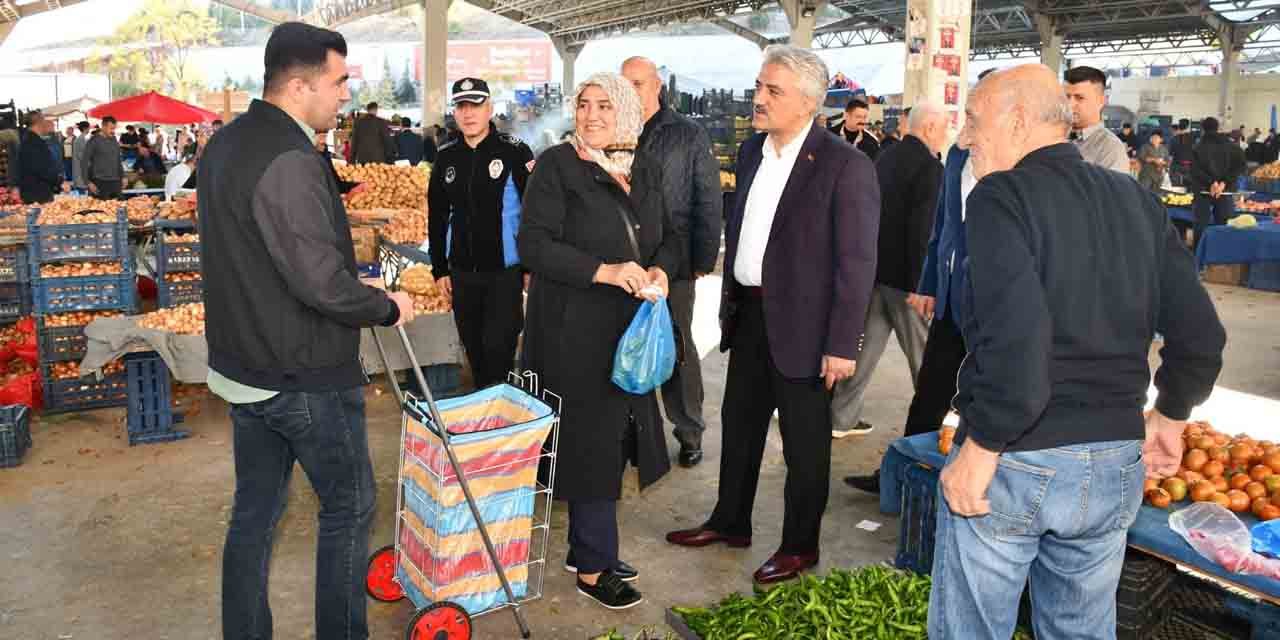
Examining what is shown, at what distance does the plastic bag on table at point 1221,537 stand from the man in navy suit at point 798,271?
1122 millimetres

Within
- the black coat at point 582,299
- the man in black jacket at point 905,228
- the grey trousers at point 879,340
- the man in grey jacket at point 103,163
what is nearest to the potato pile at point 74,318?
the black coat at point 582,299

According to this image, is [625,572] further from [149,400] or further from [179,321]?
[149,400]

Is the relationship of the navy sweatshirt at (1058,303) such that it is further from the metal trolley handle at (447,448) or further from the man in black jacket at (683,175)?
the man in black jacket at (683,175)

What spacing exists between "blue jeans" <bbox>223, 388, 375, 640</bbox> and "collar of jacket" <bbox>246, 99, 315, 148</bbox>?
0.67 m

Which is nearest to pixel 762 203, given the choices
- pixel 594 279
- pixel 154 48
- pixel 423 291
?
pixel 594 279

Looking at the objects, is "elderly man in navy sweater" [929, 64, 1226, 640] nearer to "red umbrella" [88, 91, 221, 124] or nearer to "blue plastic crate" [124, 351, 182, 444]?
"blue plastic crate" [124, 351, 182, 444]

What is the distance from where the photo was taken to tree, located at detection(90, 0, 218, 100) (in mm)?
49625

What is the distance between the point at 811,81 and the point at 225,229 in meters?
1.95

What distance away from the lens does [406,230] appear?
7371 millimetres

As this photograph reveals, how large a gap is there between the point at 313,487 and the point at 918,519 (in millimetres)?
2158

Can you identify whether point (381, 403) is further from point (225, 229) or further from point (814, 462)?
point (225, 229)

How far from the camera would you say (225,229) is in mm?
2561

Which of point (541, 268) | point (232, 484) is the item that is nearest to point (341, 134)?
point (232, 484)

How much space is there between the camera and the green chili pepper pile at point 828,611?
9.30 ft
